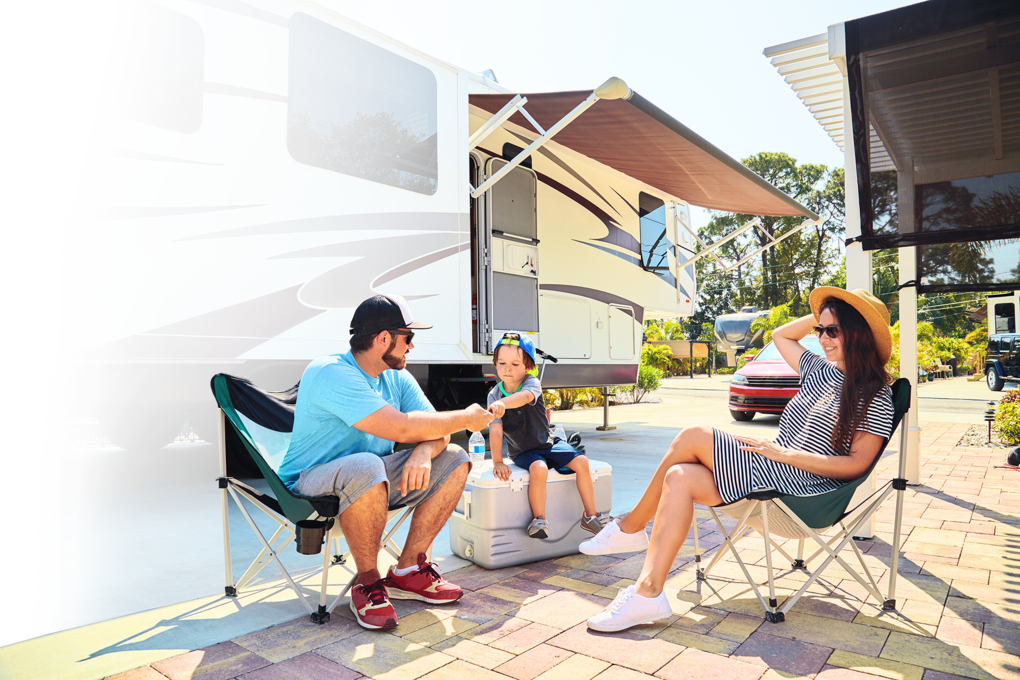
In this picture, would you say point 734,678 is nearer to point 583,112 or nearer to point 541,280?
point 583,112

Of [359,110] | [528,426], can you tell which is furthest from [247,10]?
[528,426]

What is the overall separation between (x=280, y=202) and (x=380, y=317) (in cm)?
177

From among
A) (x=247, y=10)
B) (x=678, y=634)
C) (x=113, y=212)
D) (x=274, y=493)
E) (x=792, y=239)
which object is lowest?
(x=678, y=634)

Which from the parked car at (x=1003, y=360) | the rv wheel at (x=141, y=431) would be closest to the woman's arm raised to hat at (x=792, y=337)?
the rv wheel at (x=141, y=431)

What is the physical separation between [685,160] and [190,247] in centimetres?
403

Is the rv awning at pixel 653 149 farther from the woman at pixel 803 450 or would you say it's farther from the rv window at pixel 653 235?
the woman at pixel 803 450

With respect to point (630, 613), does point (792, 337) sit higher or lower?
higher

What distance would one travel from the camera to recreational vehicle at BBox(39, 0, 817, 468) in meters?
3.19

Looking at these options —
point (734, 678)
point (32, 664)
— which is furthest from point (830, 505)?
point (32, 664)

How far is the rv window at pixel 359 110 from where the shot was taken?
12.7ft

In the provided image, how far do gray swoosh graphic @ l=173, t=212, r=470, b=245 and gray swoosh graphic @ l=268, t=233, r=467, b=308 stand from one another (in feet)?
0.29

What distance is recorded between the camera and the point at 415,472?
7.26 ft

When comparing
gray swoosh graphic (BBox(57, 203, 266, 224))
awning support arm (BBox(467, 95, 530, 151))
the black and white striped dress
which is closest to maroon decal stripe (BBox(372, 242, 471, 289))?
awning support arm (BBox(467, 95, 530, 151))

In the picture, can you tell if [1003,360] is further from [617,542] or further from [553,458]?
[617,542]
